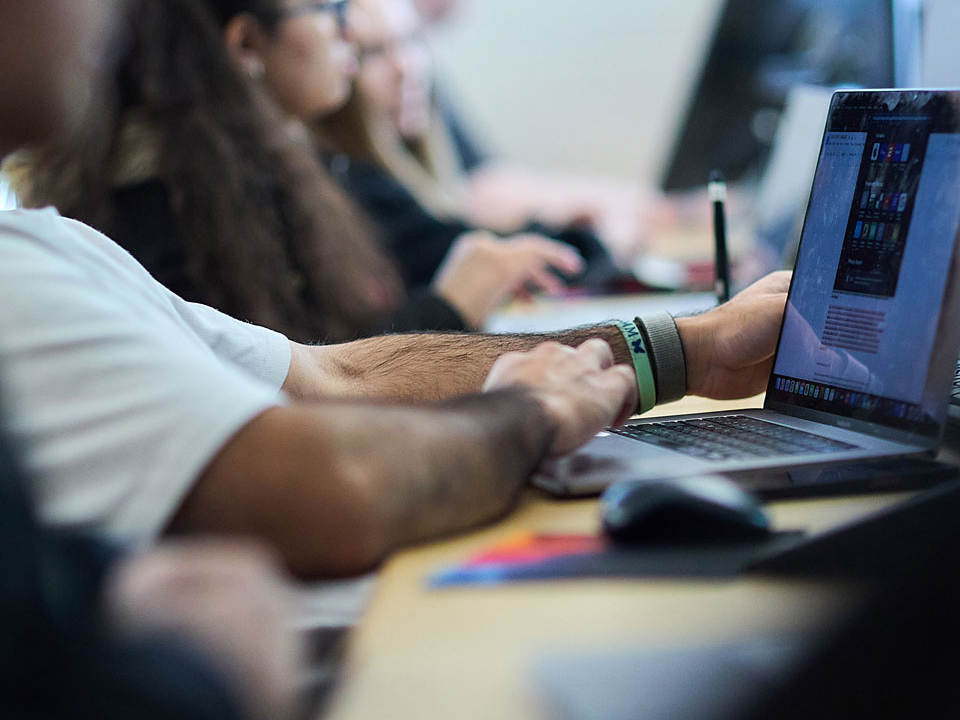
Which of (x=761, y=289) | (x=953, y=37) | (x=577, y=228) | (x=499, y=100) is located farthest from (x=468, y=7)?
(x=761, y=289)

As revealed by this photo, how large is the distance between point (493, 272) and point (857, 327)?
1.03m

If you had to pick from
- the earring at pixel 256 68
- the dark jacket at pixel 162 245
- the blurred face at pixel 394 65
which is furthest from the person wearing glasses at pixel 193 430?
the blurred face at pixel 394 65

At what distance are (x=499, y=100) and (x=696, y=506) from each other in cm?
425

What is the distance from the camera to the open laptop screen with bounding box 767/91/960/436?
75cm

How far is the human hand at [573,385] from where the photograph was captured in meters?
0.75

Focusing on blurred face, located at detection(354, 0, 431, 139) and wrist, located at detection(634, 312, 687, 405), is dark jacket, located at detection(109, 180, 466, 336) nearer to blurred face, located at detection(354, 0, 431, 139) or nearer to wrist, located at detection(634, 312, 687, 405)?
wrist, located at detection(634, 312, 687, 405)

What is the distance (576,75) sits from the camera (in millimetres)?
4559

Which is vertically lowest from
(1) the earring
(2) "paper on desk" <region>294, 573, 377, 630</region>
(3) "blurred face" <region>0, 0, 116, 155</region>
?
(2) "paper on desk" <region>294, 573, 377, 630</region>

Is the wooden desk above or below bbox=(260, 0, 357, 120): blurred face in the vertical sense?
below

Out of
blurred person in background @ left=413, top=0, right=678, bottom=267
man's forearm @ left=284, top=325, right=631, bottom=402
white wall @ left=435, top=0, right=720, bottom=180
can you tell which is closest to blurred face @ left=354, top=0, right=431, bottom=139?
blurred person in background @ left=413, top=0, right=678, bottom=267

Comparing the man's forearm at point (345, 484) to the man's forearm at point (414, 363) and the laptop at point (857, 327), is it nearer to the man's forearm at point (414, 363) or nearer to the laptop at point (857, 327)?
the laptop at point (857, 327)

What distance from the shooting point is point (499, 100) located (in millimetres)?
4641

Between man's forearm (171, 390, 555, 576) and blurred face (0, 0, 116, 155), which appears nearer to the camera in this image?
man's forearm (171, 390, 555, 576)

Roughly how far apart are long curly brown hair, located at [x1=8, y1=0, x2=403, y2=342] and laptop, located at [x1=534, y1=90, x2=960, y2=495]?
92 cm
